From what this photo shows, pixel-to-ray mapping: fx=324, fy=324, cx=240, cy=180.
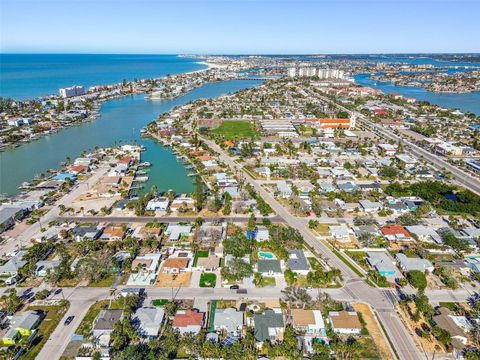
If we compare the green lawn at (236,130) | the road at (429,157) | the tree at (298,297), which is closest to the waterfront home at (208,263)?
the tree at (298,297)

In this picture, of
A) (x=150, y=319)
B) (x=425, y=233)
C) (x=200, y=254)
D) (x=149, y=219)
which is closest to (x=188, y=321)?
(x=150, y=319)

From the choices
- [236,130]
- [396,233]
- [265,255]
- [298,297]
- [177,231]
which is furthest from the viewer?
[236,130]

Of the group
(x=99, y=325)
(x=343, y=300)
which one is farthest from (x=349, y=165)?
(x=99, y=325)

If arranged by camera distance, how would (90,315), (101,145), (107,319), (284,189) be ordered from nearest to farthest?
(107,319), (90,315), (284,189), (101,145)

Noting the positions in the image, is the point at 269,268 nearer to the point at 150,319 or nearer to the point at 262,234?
the point at 262,234

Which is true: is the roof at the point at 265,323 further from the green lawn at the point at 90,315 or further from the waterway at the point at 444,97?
the waterway at the point at 444,97

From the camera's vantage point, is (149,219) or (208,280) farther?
(149,219)

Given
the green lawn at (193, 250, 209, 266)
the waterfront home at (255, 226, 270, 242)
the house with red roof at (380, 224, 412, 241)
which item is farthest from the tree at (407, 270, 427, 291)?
the green lawn at (193, 250, 209, 266)
